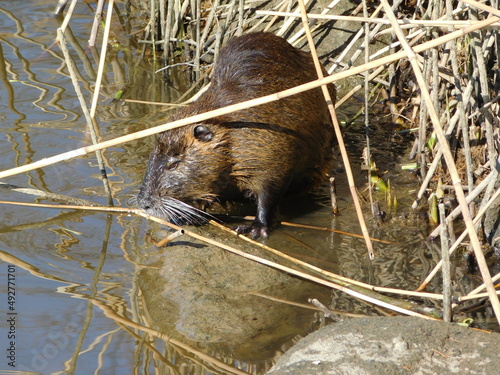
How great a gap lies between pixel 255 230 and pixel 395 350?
4.60ft

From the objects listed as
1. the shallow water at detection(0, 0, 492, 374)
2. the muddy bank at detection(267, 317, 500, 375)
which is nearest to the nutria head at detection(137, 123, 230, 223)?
the shallow water at detection(0, 0, 492, 374)

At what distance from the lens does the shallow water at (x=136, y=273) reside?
282 centimetres

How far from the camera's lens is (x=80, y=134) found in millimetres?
4773

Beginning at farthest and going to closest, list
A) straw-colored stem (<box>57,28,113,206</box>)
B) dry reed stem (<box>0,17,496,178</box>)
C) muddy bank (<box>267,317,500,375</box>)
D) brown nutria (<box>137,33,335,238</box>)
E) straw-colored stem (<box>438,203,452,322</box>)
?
brown nutria (<box>137,33,335,238</box>)
straw-colored stem (<box>57,28,113,206</box>)
dry reed stem (<box>0,17,496,178</box>)
straw-colored stem (<box>438,203,452,322</box>)
muddy bank (<box>267,317,500,375</box>)

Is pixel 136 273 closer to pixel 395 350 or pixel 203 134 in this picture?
pixel 203 134

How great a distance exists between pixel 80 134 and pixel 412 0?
2541mm

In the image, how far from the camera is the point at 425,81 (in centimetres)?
348

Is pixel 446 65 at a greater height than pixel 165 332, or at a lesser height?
greater

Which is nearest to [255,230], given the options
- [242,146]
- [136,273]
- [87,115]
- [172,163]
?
Result: [242,146]

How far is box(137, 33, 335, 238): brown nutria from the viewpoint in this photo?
3744 mm

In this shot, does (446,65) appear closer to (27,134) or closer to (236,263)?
(236,263)

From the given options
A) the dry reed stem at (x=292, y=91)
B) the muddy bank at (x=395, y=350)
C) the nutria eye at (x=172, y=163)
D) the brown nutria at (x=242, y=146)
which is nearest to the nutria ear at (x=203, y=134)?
the brown nutria at (x=242, y=146)

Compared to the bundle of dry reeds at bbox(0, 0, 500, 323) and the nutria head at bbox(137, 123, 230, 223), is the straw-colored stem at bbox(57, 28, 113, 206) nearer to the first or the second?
the bundle of dry reeds at bbox(0, 0, 500, 323)

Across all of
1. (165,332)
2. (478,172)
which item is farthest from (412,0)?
(165,332)
